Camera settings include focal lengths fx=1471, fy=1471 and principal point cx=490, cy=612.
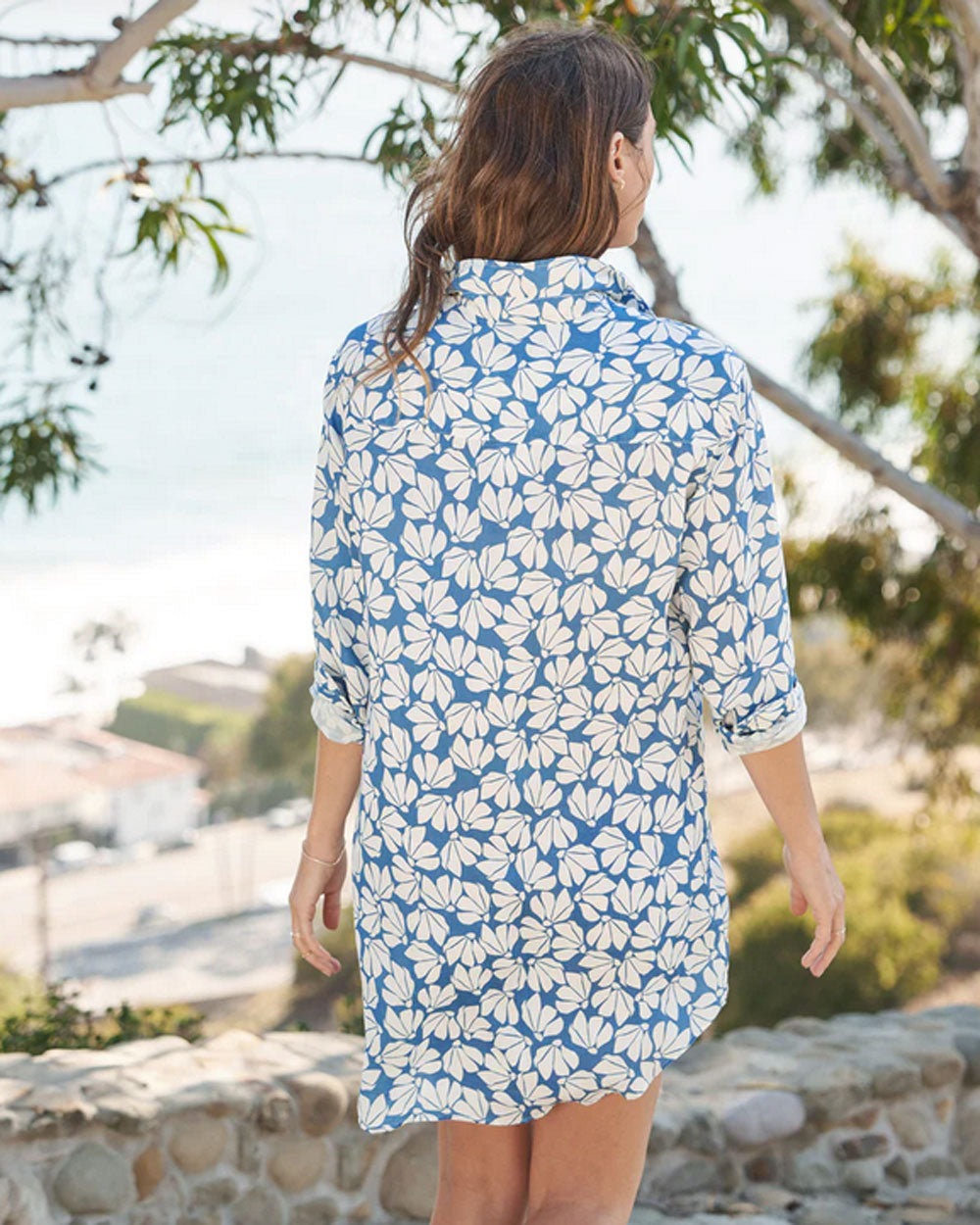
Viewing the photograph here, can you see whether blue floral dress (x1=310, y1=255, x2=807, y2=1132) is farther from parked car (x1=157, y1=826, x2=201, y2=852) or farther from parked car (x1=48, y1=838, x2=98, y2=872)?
parked car (x1=48, y1=838, x2=98, y2=872)

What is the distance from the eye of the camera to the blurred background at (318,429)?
10.5 ft

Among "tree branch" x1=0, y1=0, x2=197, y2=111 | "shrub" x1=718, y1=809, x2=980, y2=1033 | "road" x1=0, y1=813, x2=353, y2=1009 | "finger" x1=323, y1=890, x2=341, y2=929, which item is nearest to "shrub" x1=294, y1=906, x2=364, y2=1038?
"shrub" x1=718, y1=809, x2=980, y2=1033

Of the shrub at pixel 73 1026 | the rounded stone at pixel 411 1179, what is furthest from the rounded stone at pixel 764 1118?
the shrub at pixel 73 1026

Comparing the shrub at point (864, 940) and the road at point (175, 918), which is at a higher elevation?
the shrub at point (864, 940)

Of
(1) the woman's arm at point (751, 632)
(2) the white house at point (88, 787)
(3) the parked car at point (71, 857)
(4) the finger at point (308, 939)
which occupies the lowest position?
(3) the parked car at point (71, 857)

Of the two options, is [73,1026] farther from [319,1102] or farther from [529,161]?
[529,161]

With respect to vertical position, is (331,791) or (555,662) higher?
(555,662)

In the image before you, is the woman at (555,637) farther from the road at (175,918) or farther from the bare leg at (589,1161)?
the road at (175,918)

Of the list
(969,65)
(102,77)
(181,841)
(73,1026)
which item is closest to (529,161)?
(102,77)

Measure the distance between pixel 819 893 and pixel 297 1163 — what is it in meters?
1.73

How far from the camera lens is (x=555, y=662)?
1.39 m

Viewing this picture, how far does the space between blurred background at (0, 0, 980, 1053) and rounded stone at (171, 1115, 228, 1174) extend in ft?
2.75

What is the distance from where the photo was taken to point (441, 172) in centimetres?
148

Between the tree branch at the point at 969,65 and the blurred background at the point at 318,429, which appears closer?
the blurred background at the point at 318,429
